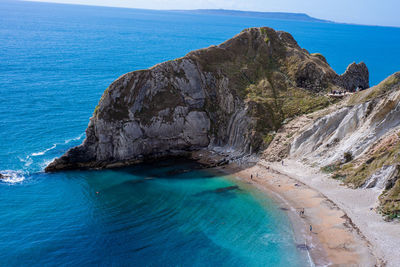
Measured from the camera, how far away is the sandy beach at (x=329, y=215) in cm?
4281

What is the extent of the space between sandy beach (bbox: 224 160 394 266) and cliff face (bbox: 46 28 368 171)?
32.9ft

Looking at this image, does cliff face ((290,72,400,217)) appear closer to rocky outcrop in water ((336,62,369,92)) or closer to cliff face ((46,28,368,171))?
cliff face ((46,28,368,171))

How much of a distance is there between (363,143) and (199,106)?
3581cm

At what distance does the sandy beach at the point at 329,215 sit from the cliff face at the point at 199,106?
10.0m

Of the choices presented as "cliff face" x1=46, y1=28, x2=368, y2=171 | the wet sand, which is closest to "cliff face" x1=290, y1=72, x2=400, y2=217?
the wet sand

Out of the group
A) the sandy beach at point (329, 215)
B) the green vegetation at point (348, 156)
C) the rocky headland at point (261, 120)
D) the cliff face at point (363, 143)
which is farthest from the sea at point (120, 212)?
the green vegetation at point (348, 156)

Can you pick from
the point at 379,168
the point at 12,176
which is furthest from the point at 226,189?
the point at 12,176

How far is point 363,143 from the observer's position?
59.4 m

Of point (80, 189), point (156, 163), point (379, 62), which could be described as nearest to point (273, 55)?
point (156, 163)

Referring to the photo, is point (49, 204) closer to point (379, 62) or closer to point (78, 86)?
point (78, 86)

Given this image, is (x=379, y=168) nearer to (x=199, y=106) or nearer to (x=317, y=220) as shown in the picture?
(x=317, y=220)

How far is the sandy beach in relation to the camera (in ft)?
140

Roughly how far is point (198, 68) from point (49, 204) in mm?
44521

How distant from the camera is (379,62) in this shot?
585 feet
